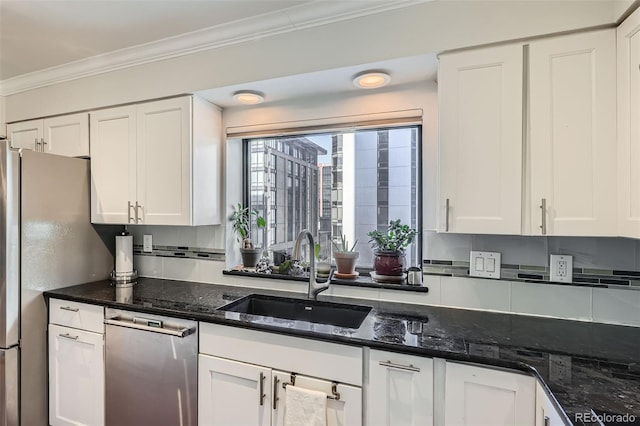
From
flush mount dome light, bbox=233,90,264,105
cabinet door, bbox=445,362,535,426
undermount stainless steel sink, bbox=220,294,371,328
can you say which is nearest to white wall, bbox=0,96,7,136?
flush mount dome light, bbox=233,90,264,105

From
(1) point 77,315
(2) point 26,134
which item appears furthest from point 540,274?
(2) point 26,134

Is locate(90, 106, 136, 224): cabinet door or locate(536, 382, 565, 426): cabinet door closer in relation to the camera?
locate(536, 382, 565, 426): cabinet door

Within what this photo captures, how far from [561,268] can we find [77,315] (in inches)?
101

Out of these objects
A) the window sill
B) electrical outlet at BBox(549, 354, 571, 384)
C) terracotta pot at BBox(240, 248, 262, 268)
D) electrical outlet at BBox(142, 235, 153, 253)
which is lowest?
electrical outlet at BBox(549, 354, 571, 384)

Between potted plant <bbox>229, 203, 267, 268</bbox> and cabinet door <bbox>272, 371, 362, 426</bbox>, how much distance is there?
951 millimetres

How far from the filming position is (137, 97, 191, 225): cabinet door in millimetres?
1958

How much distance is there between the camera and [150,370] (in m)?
1.67

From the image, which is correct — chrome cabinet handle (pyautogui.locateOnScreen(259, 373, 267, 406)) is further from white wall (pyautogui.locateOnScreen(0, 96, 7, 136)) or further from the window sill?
white wall (pyautogui.locateOnScreen(0, 96, 7, 136))

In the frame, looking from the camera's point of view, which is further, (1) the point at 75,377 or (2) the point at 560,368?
(1) the point at 75,377

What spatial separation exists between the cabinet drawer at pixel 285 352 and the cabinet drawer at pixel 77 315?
713 mm

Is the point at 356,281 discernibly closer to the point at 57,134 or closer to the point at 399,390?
the point at 399,390

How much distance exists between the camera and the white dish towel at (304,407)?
1.31m

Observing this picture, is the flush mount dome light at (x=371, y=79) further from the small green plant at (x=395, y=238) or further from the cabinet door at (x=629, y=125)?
the cabinet door at (x=629, y=125)

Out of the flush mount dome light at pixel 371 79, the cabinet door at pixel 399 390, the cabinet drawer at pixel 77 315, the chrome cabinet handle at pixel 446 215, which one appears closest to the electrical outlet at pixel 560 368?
the cabinet door at pixel 399 390
